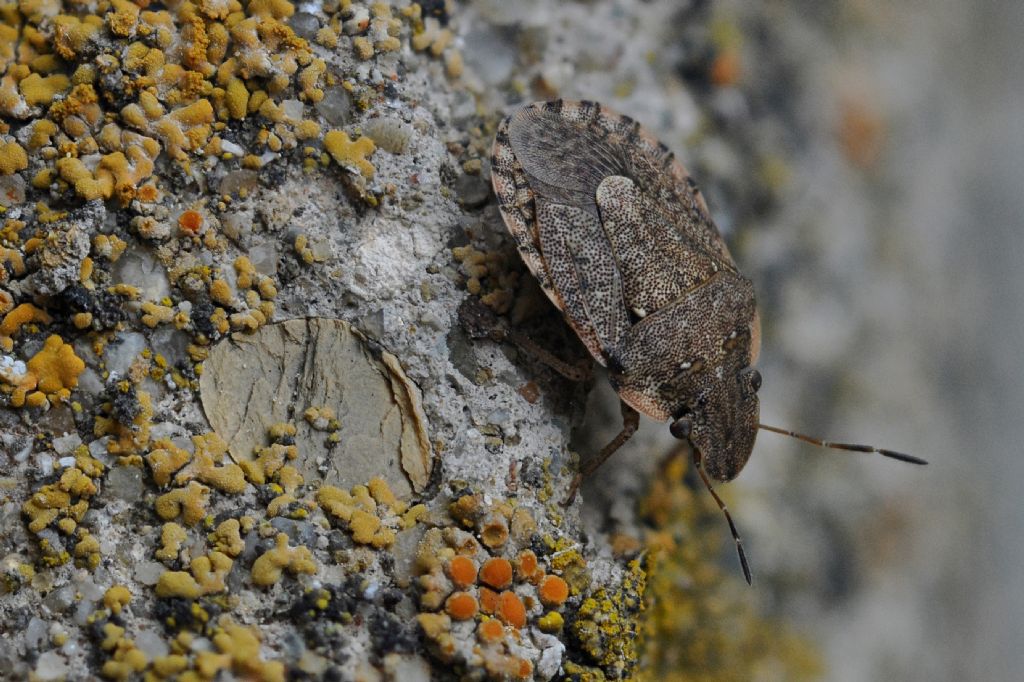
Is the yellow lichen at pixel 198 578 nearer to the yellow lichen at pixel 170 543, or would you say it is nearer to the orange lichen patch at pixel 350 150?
the yellow lichen at pixel 170 543

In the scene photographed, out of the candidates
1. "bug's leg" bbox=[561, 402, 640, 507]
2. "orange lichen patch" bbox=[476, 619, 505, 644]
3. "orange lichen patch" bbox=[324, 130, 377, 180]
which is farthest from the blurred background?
"orange lichen patch" bbox=[476, 619, 505, 644]

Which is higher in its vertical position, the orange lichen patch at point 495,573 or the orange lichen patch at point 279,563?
the orange lichen patch at point 495,573

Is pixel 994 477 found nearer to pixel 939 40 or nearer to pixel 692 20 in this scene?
pixel 939 40

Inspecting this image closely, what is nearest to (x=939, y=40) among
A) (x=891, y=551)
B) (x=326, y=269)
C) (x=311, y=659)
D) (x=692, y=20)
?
(x=692, y=20)

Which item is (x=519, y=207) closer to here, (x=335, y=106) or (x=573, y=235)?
(x=573, y=235)

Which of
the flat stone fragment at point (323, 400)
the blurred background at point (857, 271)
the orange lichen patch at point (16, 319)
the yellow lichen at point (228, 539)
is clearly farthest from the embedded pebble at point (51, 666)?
the blurred background at point (857, 271)

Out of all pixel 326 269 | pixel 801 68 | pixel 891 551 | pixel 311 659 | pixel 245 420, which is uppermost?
pixel 801 68
